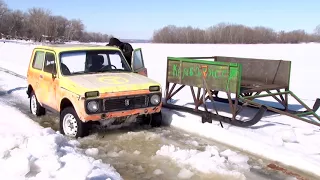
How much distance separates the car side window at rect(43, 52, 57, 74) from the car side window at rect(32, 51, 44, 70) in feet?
0.84

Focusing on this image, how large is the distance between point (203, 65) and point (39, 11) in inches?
4386

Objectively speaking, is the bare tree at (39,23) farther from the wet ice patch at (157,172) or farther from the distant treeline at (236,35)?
the wet ice patch at (157,172)

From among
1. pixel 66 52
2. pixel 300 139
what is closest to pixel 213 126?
pixel 300 139

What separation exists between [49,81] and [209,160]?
3834 millimetres

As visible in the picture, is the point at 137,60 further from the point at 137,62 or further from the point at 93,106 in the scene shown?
the point at 93,106

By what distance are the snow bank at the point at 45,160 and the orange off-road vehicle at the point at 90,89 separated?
74cm

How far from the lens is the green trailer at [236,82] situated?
269 inches

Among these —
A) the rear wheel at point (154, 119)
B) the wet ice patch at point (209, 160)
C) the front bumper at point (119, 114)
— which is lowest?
the wet ice patch at point (209, 160)

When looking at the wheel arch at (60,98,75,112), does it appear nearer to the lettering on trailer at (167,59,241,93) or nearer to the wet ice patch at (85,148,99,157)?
the wet ice patch at (85,148,99,157)

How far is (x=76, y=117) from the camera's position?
6.32 metres

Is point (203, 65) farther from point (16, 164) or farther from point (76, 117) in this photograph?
point (16, 164)

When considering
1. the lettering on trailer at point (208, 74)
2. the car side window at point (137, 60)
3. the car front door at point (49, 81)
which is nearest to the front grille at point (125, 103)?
the car front door at point (49, 81)

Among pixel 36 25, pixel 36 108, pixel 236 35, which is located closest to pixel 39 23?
pixel 36 25

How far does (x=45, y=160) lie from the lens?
176 inches
